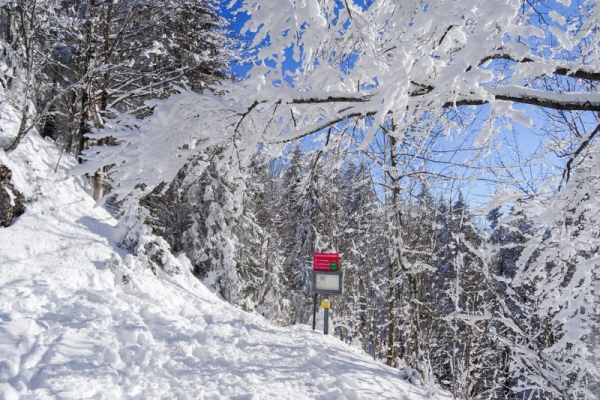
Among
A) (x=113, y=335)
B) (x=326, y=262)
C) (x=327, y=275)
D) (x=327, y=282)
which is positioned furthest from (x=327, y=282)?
(x=113, y=335)

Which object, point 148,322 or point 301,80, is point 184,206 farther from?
point 301,80

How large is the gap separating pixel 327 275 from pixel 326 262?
339 millimetres

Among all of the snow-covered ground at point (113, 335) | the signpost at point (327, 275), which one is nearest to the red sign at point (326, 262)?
the signpost at point (327, 275)

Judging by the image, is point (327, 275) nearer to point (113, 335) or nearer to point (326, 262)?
point (326, 262)

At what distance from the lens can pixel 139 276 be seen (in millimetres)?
6379

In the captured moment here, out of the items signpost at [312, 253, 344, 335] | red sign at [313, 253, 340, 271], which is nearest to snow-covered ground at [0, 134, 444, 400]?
signpost at [312, 253, 344, 335]

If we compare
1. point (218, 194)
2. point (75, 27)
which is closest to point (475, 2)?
point (75, 27)

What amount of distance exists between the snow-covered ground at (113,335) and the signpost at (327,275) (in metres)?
1.57

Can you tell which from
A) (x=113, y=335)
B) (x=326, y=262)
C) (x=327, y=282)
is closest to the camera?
(x=113, y=335)

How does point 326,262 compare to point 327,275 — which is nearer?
point 327,275

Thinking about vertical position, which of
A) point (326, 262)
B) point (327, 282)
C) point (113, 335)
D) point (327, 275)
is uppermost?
point (326, 262)

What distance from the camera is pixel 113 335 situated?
161 inches

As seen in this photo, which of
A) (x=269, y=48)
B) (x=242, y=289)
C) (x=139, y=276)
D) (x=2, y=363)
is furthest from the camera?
(x=242, y=289)

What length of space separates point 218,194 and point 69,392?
31.0 feet
